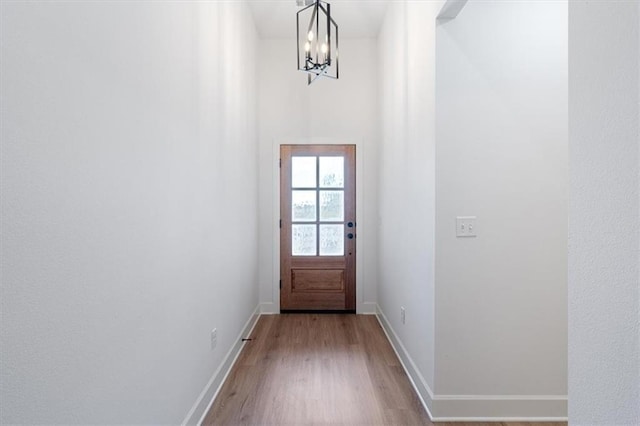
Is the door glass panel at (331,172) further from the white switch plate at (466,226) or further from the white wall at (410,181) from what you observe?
the white switch plate at (466,226)

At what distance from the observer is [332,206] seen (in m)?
3.96

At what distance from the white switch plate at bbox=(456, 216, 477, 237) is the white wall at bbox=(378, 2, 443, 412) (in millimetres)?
149

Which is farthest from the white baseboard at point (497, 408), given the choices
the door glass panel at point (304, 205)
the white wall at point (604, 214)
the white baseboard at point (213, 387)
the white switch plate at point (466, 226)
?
the door glass panel at point (304, 205)

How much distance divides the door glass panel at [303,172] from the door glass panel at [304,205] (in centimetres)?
10

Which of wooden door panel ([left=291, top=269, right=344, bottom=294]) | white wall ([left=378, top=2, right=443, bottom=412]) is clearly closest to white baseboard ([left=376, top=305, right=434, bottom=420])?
white wall ([left=378, top=2, right=443, bottom=412])

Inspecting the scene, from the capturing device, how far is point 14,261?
749 millimetres

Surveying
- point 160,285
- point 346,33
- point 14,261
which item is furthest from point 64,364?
point 346,33

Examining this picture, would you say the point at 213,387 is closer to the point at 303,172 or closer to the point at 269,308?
the point at 269,308

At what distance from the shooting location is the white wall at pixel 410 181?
206 cm

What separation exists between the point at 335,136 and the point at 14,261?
344 cm

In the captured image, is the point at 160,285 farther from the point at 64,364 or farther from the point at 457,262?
the point at 457,262

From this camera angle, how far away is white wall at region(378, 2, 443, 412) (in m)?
2.06

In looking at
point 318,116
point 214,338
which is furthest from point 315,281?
point 318,116

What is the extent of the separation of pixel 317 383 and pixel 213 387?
2.36 feet
